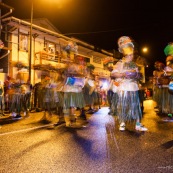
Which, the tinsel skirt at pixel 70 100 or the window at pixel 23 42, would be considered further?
the window at pixel 23 42

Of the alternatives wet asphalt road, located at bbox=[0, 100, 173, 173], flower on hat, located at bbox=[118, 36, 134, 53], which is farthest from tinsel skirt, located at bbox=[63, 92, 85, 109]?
flower on hat, located at bbox=[118, 36, 134, 53]

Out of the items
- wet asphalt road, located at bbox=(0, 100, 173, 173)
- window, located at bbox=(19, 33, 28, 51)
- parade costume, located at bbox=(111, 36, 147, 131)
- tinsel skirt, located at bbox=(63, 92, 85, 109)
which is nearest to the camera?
wet asphalt road, located at bbox=(0, 100, 173, 173)

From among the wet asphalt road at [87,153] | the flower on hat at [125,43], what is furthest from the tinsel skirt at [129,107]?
the flower on hat at [125,43]

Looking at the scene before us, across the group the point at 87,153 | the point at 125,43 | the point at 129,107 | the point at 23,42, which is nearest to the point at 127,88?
the point at 129,107

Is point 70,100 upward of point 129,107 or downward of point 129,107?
upward

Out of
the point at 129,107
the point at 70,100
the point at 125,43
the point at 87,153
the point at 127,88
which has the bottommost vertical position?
the point at 87,153

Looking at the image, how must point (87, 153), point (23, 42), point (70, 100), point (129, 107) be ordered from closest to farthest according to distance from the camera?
point (87, 153) < point (129, 107) < point (70, 100) < point (23, 42)

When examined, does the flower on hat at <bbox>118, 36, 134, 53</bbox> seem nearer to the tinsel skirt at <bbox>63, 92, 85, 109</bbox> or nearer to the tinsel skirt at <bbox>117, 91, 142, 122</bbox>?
the tinsel skirt at <bbox>117, 91, 142, 122</bbox>

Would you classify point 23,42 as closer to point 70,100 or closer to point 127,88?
point 70,100

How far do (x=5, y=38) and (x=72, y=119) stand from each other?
1066 cm

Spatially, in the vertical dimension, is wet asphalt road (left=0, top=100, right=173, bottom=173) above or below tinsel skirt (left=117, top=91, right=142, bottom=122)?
below

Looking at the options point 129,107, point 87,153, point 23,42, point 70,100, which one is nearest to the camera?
point 87,153

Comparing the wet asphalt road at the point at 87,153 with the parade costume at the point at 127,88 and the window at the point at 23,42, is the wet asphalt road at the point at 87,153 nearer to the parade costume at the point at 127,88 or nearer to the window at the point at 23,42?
the parade costume at the point at 127,88

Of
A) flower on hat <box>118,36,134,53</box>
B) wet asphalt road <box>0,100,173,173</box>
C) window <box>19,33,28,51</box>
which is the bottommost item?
wet asphalt road <box>0,100,173,173</box>
